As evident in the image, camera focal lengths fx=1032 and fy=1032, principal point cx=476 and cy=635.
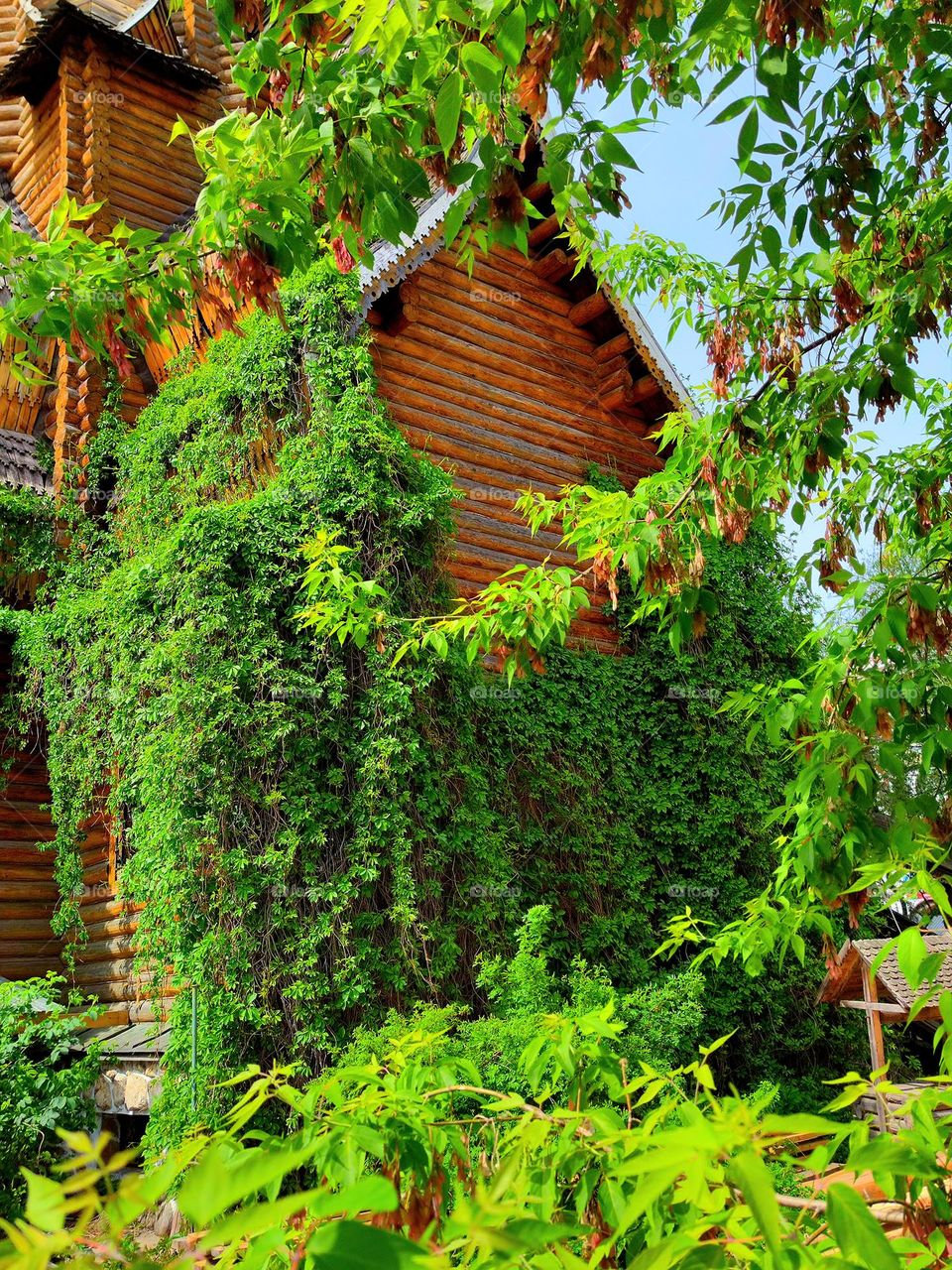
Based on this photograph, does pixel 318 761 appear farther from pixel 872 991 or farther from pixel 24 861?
pixel 872 991

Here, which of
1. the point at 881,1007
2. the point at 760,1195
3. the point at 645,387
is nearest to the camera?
the point at 760,1195

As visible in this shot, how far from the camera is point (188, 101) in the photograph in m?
13.2

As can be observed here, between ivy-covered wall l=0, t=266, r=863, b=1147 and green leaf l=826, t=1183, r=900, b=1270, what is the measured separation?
A: 5.18 meters

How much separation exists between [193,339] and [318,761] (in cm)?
467

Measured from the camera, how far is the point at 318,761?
7719mm

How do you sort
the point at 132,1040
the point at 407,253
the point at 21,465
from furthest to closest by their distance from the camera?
1. the point at 21,465
2. the point at 407,253
3. the point at 132,1040

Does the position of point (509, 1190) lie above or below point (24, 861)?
below

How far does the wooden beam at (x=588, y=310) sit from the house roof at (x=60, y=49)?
18.6 feet

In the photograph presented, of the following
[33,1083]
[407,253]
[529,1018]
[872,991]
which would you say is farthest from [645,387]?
[33,1083]

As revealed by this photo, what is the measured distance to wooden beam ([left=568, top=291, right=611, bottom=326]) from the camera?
1235cm

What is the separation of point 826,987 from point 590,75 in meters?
9.51

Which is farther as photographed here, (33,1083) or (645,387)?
(645,387)

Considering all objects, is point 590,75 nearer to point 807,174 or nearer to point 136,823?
point 807,174

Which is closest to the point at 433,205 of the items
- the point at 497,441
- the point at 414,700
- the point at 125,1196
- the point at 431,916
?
the point at 497,441
